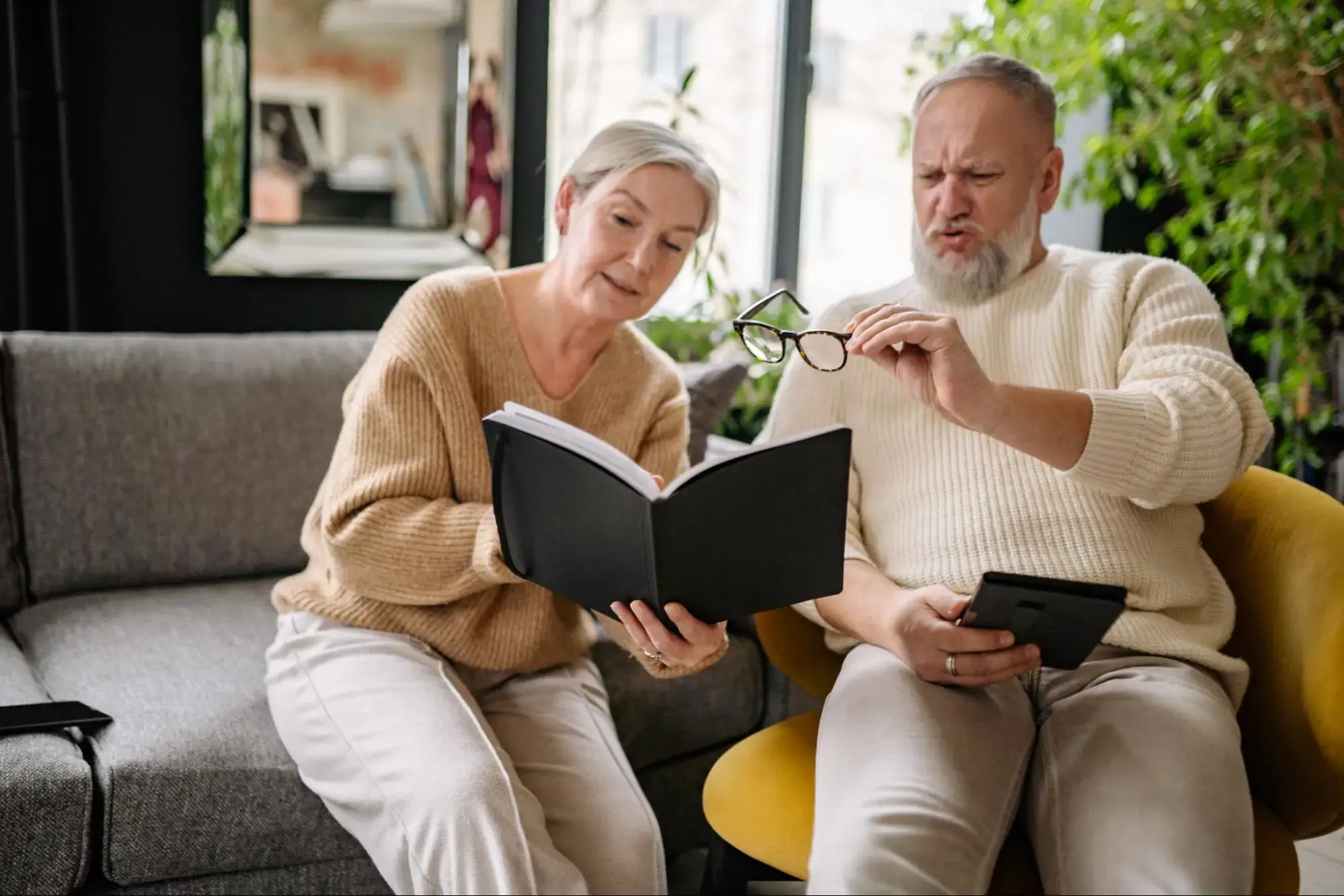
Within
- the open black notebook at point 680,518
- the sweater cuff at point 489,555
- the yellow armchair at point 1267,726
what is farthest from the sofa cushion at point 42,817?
the yellow armchair at point 1267,726

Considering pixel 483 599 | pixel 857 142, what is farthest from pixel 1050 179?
pixel 857 142

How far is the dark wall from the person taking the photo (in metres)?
2.35

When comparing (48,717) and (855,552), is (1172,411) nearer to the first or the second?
(855,552)

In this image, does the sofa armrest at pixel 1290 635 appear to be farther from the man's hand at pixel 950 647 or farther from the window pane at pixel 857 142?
the window pane at pixel 857 142

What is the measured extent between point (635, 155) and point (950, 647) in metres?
0.74

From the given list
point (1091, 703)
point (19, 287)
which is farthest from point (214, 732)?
point (19, 287)

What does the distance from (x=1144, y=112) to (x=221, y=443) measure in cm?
213

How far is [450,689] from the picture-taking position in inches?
60.1

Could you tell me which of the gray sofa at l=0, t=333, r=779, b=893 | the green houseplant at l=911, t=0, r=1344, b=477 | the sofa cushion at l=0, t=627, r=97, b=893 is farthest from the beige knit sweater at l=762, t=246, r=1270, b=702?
the green houseplant at l=911, t=0, r=1344, b=477

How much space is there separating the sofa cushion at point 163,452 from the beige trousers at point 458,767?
53 centimetres

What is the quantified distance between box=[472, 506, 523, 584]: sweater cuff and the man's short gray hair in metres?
0.81

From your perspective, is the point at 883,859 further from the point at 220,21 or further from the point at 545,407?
the point at 220,21

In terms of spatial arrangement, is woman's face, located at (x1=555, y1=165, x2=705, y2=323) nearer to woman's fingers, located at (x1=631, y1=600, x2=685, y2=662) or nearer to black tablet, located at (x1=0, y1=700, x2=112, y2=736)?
woman's fingers, located at (x1=631, y1=600, x2=685, y2=662)

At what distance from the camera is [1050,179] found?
1.74 m
